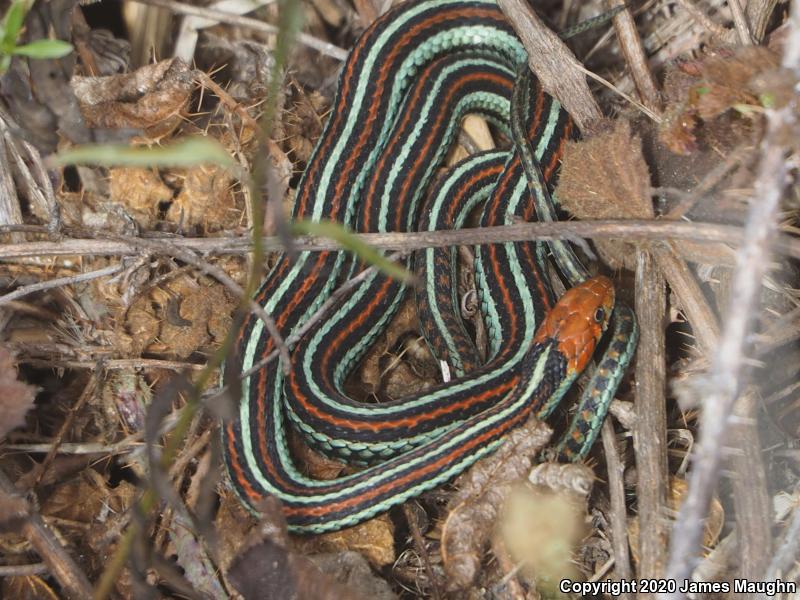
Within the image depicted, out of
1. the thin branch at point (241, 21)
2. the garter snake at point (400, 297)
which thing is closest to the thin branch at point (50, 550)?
the garter snake at point (400, 297)

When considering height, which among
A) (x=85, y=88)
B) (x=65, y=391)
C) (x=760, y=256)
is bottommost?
(x=65, y=391)

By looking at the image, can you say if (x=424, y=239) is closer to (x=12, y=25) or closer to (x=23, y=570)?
(x=12, y=25)

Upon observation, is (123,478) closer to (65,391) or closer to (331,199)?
(65,391)

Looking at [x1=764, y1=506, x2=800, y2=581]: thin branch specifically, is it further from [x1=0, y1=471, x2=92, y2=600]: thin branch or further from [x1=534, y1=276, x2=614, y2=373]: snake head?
[x1=0, y1=471, x2=92, y2=600]: thin branch

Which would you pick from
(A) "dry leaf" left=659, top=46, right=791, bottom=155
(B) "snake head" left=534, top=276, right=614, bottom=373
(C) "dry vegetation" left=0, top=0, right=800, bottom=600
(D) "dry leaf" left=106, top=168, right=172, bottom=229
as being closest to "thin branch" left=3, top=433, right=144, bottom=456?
(C) "dry vegetation" left=0, top=0, right=800, bottom=600

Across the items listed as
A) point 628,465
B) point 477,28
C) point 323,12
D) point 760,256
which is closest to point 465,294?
point 628,465

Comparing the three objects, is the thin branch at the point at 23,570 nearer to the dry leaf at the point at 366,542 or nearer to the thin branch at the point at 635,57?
the dry leaf at the point at 366,542
